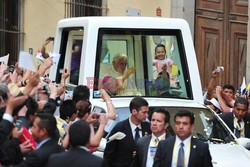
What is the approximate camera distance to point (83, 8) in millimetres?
24062

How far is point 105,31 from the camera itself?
14.3m

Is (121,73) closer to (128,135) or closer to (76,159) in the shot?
(128,135)

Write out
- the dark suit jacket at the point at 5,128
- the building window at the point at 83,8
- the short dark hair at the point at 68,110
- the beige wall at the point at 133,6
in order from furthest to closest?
1. the building window at the point at 83,8
2. the beige wall at the point at 133,6
3. the short dark hair at the point at 68,110
4. the dark suit jacket at the point at 5,128

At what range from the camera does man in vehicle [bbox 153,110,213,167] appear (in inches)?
375

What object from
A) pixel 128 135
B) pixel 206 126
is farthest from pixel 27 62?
pixel 206 126

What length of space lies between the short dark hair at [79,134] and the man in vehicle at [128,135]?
2802 mm

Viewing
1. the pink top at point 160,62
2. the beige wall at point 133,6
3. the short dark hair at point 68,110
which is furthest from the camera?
the beige wall at point 133,6

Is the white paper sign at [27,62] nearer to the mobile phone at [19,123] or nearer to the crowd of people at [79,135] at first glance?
the crowd of people at [79,135]

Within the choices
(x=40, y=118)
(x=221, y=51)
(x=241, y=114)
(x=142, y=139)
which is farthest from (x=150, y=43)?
(x=221, y=51)

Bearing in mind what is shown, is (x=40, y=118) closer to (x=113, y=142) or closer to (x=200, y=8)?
(x=113, y=142)

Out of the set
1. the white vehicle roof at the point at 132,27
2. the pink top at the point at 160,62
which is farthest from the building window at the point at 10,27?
the pink top at the point at 160,62

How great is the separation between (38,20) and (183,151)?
14734 millimetres

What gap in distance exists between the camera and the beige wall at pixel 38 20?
23.7 m

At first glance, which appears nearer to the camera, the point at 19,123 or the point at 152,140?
the point at 19,123
